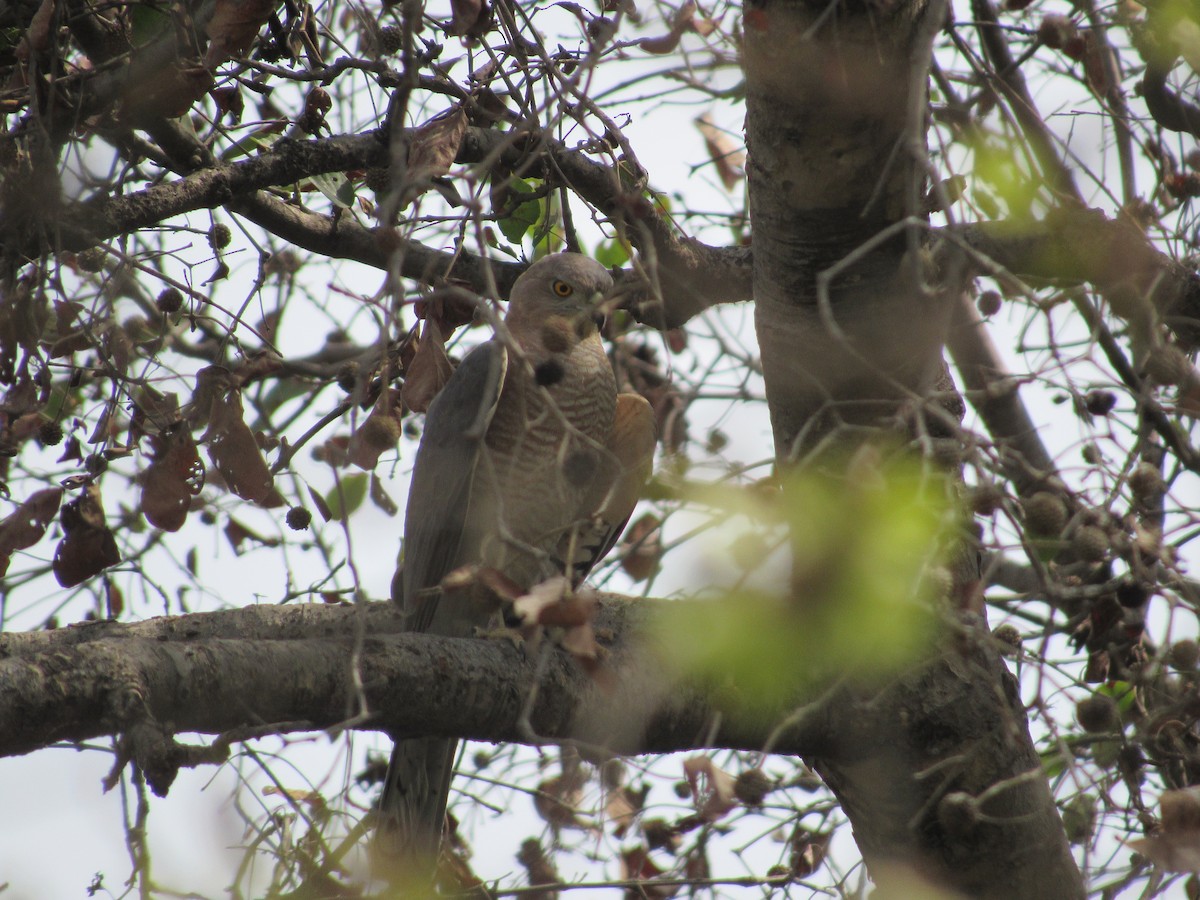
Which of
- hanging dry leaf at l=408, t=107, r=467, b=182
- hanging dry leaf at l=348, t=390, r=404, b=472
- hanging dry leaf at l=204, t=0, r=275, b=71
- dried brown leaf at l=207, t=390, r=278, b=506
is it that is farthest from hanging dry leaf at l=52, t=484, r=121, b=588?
hanging dry leaf at l=408, t=107, r=467, b=182

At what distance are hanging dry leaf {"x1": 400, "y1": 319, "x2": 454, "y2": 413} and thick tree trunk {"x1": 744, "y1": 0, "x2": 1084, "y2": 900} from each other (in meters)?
0.93

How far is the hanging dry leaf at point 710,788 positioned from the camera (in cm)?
273

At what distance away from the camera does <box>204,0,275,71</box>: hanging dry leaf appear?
9.60 ft

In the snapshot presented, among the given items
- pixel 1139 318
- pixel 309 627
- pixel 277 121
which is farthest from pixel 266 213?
pixel 1139 318

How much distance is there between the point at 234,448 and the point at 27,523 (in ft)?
2.09

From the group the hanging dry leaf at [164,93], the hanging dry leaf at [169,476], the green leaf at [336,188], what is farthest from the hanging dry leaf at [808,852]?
the hanging dry leaf at [164,93]

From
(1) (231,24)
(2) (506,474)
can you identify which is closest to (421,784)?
(2) (506,474)

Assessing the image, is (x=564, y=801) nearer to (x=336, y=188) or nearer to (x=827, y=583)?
(x=827, y=583)

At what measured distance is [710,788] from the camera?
2.82m

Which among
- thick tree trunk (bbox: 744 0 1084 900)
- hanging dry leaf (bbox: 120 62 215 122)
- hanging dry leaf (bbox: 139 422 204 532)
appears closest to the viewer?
thick tree trunk (bbox: 744 0 1084 900)

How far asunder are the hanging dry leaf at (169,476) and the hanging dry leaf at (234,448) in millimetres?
64

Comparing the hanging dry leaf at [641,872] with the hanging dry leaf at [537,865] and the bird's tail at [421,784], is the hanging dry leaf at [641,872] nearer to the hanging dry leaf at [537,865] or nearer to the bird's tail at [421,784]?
the hanging dry leaf at [537,865]

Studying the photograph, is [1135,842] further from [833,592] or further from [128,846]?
[128,846]

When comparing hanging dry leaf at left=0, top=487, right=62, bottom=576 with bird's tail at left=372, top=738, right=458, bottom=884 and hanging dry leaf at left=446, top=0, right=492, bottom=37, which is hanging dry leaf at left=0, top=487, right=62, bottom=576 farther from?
hanging dry leaf at left=446, top=0, right=492, bottom=37
